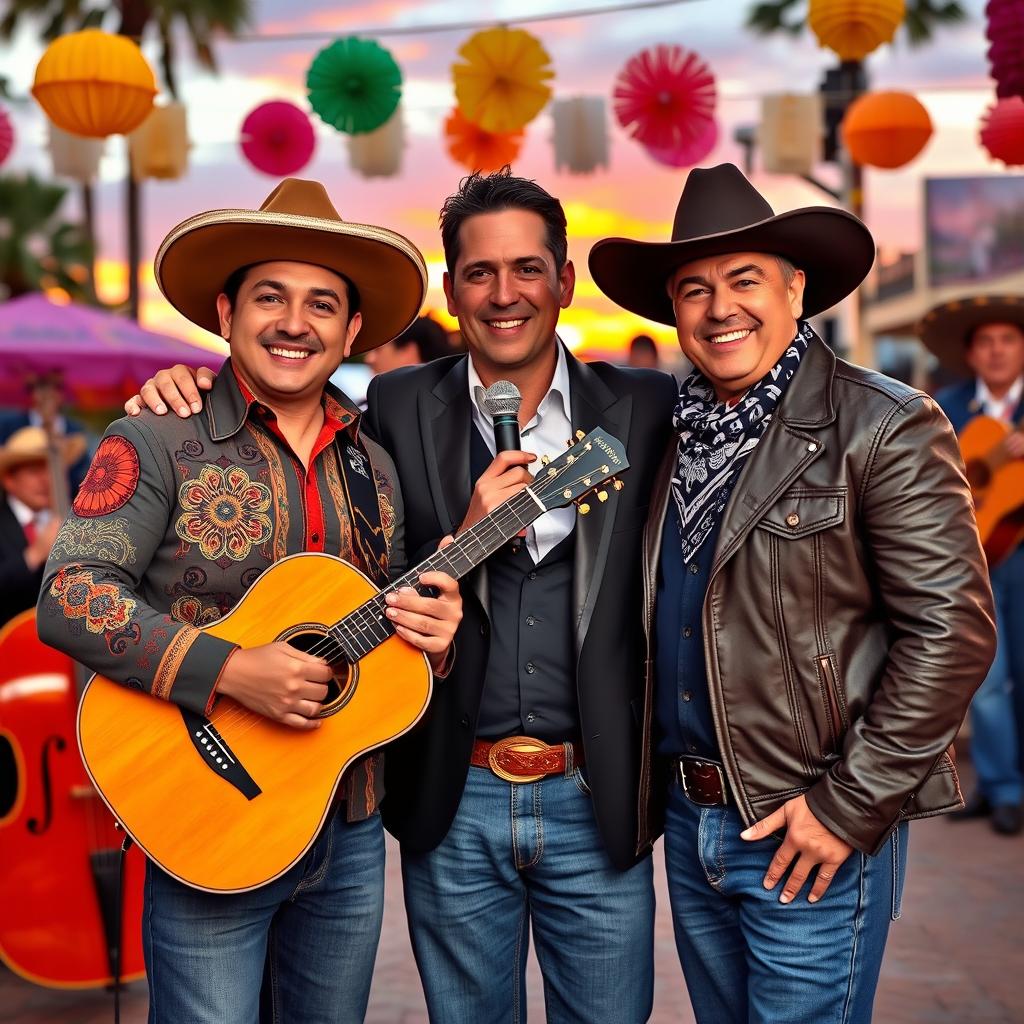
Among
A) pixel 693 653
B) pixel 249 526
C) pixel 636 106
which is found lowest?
pixel 693 653

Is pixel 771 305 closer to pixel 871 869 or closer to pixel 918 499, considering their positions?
pixel 918 499

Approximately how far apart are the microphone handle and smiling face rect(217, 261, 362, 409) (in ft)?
1.47

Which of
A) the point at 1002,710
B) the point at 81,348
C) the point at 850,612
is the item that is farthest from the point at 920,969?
the point at 81,348

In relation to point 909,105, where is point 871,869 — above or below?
below

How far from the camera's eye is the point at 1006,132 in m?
6.23

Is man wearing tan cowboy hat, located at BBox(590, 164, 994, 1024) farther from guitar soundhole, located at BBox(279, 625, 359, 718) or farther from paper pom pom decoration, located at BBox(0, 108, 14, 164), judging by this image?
paper pom pom decoration, located at BBox(0, 108, 14, 164)

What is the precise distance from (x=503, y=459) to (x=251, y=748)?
81cm

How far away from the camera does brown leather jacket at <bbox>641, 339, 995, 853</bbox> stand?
243 centimetres

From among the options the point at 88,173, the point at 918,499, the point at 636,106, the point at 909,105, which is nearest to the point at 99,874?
the point at 918,499

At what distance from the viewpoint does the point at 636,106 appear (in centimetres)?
673

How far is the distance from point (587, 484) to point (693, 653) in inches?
16.9

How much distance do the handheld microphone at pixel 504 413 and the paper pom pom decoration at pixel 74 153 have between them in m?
6.01

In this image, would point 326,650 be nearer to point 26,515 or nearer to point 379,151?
point 26,515

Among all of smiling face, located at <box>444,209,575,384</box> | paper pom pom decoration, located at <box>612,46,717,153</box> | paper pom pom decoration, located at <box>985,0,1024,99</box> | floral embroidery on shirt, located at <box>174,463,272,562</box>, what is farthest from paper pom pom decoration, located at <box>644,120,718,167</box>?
floral embroidery on shirt, located at <box>174,463,272,562</box>
